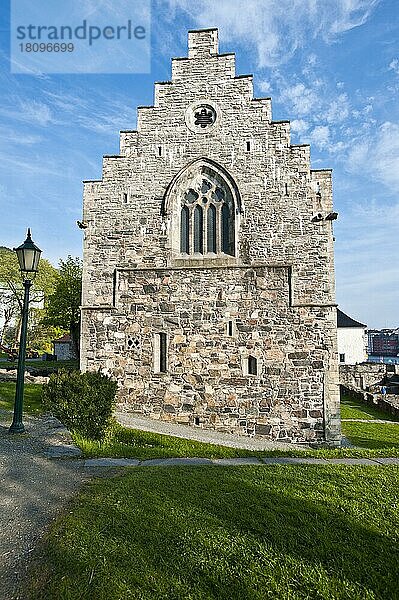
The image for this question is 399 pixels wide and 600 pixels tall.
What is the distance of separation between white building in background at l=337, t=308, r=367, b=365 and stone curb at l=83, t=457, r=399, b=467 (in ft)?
130

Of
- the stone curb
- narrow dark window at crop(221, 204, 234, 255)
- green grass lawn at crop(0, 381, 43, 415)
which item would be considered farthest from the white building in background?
the stone curb

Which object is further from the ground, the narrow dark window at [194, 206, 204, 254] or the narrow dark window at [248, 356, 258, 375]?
the narrow dark window at [194, 206, 204, 254]

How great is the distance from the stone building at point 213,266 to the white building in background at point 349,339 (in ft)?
112

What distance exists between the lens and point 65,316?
2991 centimetres

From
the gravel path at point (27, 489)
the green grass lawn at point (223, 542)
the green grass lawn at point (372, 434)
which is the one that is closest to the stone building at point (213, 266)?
the green grass lawn at point (372, 434)

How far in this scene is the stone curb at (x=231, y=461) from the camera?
6.84 meters

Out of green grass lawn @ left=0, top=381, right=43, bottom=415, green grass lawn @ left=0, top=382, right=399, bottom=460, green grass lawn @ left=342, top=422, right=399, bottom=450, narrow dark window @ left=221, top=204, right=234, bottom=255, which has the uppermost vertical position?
narrow dark window @ left=221, top=204, right=234, bottom=255

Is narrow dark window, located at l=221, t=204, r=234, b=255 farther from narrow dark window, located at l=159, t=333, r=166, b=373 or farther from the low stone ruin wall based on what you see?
the low stone ruin wall

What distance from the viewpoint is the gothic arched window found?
1434 centimetres

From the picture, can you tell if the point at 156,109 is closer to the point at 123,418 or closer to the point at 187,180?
the point at 187,180

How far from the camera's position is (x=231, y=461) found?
7242 millimetres

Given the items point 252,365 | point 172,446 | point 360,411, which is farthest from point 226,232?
point 360,411

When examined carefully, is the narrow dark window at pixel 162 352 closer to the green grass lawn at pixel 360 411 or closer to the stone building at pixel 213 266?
the stone building at pixel 213 266

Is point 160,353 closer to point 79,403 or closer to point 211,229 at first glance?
point 211,229
